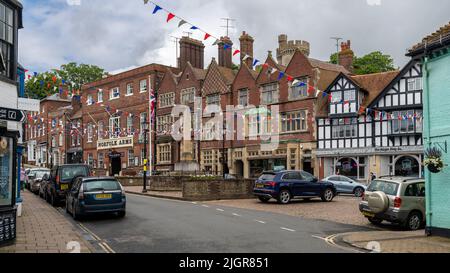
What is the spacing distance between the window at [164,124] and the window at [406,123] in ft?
77.2

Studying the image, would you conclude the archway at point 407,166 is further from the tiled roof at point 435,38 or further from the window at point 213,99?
the tiled roof at point 435,38

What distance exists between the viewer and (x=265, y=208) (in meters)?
21.0

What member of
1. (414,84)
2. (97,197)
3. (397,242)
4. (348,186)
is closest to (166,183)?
(348,186)

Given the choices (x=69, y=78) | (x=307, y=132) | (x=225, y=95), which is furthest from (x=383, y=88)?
(x=69, y=78)

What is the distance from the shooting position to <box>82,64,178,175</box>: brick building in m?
51.3

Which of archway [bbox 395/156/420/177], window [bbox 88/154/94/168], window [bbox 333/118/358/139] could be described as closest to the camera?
archway [bbox 395/156/420/177]

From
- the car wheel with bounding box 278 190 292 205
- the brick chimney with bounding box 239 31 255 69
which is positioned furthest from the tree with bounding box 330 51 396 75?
the car wheel with bounding box 278 190 292 205

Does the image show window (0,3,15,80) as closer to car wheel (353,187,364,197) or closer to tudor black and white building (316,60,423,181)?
tudor black and white building (316,60,423,181)

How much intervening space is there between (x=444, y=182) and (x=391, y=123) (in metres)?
21.0

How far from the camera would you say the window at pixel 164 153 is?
48.0 meters

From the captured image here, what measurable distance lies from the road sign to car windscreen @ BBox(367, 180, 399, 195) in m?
11.3

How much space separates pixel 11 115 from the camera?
10844 mm

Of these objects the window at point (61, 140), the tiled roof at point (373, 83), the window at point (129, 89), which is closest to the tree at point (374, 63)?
the tiled roof at point (373, 83)
